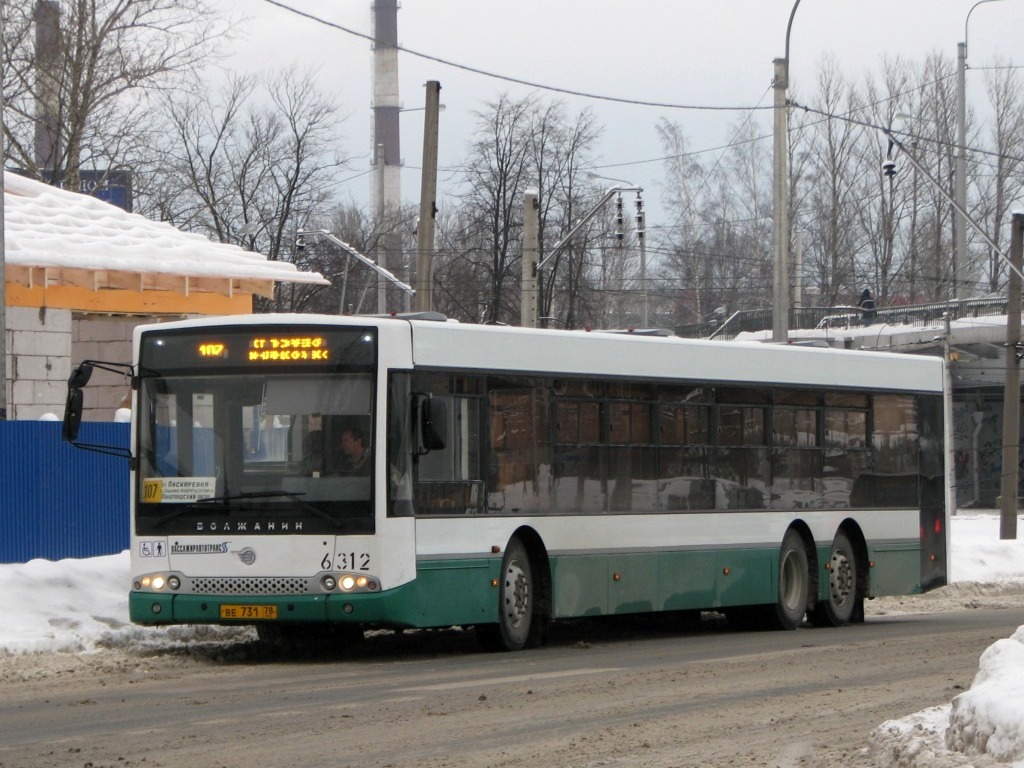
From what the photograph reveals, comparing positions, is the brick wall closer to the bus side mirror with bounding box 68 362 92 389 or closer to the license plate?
the bus side mirror with bounding box 68 362 92 389

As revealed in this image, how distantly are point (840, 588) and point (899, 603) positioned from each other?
501 centimetres

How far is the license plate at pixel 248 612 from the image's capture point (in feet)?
43.3

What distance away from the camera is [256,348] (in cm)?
1358

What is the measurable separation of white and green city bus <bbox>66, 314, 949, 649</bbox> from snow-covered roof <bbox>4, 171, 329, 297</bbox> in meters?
9.30

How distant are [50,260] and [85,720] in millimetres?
13463

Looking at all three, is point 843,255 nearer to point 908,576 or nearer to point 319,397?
point 908,576

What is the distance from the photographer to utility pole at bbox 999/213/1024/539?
3241 centimetres

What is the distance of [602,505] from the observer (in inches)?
604

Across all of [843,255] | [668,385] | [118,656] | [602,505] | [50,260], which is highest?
[843,255]

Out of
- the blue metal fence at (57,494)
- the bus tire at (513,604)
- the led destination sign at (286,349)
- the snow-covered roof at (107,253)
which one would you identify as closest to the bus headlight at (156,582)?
the led destination sign at (286,349)

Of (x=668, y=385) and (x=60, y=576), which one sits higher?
(x=668, y=385)

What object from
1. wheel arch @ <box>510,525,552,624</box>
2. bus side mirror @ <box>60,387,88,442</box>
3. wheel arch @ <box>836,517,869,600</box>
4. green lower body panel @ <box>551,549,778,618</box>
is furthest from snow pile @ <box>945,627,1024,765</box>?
wheel arch @ <box>836,517,869,600</box>

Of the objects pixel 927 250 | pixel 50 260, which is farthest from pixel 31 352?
pixel 927 250

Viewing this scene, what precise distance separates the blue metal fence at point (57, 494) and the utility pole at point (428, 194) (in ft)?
22.2
